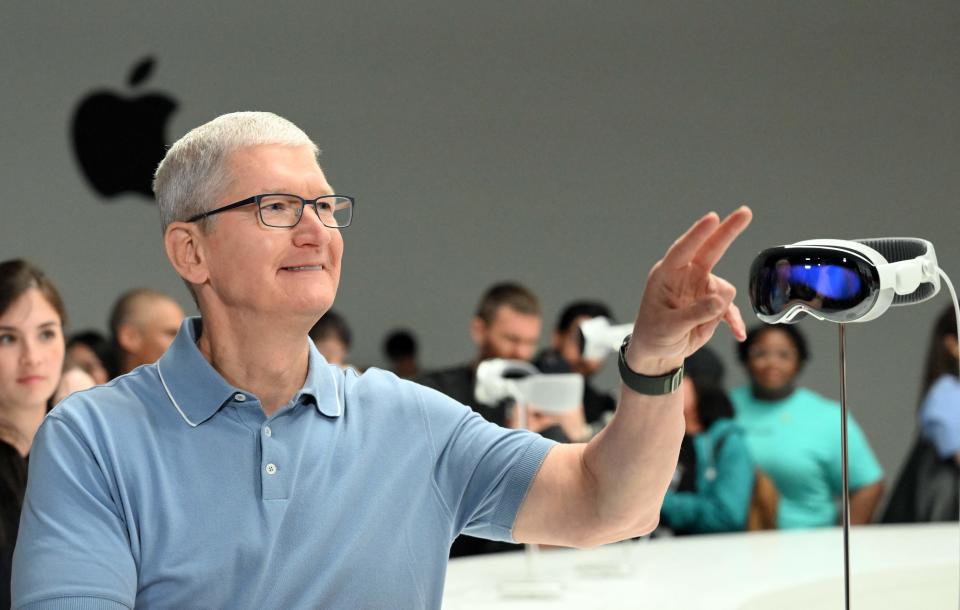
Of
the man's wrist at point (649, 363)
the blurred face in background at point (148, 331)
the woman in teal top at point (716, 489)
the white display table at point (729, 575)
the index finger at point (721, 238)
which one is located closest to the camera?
the index finger at point (721, 238)

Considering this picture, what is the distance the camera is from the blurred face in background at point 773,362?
462 centimetres

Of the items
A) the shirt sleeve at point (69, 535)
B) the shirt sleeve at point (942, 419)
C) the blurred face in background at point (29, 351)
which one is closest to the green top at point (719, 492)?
the shirt sleeve at point (942, 419)

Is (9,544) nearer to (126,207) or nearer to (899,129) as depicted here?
(126,207)

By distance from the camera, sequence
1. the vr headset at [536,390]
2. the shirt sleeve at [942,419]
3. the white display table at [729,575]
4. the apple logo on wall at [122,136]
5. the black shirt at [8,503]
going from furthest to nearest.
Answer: the apple logo on wall at [122,136]
the shirt sleeve at [942,419]
the vr headset at [536,390]
the white display table at [729,575]
the black shirt at [8,503]

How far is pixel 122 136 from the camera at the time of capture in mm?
5840

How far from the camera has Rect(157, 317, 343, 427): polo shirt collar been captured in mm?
1536

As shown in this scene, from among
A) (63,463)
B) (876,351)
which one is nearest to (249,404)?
(63,463)

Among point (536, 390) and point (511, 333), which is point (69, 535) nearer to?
point (536, 390)

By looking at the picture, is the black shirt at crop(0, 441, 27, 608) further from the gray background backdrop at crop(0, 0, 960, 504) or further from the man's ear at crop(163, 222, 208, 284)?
the gray background backdrop at crop(0, 0, 960, 504)

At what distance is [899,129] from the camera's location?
709 centimetres

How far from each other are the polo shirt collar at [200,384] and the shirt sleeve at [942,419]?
3063mm

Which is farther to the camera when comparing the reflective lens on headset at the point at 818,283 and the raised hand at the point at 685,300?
the reflective lens on headset at the point at 818,283

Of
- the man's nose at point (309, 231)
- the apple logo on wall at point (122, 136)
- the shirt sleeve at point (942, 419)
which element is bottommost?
the shirt sleeve at point (942, 419)

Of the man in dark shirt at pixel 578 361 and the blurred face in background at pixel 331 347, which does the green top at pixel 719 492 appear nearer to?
the man in dark shirt at pixel 578 361
